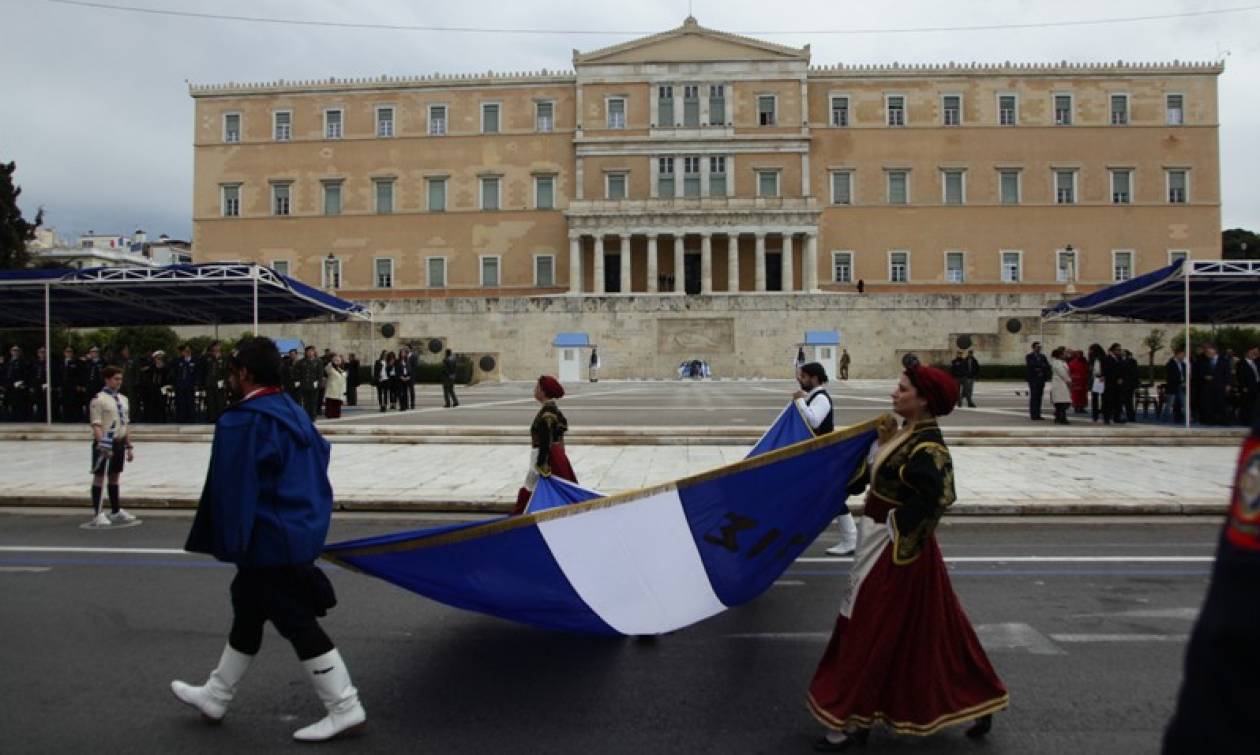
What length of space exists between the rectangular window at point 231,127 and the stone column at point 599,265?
28382 millimetres

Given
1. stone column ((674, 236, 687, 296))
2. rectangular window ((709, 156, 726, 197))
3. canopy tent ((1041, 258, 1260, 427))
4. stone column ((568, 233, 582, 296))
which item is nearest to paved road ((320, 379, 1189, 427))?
canopy tent ((1041, 258, 1260, 427))

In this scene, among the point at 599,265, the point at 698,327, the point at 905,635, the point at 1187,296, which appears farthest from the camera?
the point at 599,265

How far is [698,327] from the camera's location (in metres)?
46.3

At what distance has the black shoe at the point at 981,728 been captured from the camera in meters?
3.88

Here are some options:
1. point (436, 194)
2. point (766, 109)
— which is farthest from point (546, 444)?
point (436, 194)

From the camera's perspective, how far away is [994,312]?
1761 inches

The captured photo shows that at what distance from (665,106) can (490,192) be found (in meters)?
13.8

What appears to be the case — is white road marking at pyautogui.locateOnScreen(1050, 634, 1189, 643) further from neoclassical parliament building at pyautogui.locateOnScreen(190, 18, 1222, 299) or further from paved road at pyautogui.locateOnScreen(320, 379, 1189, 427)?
neoclassical parliament building at pyautogui.locateOnScreen(190, 18, 1222, 299)

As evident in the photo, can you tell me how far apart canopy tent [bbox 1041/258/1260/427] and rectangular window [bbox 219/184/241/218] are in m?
57.3

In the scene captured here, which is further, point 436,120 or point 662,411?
point 436,120

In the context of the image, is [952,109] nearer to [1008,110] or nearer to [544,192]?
[1008,110]

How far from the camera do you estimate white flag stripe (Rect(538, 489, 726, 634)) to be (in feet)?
15.0

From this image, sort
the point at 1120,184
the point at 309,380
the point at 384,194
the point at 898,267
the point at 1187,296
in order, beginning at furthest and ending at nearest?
the point at 384,194 → the point at 898,267 → the point at 1120,184 → the point at 309,380 → the point at 1187,296

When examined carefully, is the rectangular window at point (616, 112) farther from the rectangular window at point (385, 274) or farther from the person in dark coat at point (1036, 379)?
the person in dark coat at point (1036, 379)
